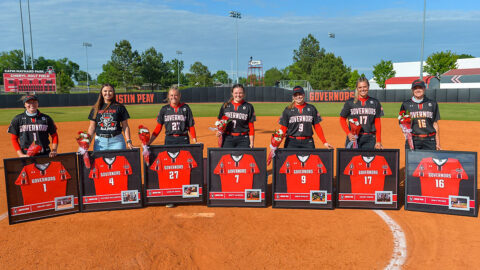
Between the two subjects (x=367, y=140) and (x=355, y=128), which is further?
(x=367, y=140)

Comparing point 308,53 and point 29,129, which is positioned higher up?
point 308,53

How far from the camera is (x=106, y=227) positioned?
5.18 m

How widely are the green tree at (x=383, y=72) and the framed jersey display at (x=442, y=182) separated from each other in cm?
7123

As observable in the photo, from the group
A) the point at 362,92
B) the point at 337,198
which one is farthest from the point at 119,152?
the point at 362,92

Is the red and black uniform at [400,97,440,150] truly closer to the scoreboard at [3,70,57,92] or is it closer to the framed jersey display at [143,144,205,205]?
the framed jersey display at [143,144,205,205]

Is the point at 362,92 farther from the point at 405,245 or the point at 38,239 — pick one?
the point at 38,239

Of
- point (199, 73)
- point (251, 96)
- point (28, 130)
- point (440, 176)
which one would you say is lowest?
point (440, 176)

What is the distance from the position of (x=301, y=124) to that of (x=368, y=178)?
153 cm

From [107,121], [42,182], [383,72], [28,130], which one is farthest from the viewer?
[383,72]

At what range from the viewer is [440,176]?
5602 millimetres

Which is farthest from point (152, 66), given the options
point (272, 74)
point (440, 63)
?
point (272, 74)

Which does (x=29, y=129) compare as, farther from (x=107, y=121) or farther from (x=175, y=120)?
(x=175, y=120)

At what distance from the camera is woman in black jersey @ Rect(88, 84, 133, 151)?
5.95 metres

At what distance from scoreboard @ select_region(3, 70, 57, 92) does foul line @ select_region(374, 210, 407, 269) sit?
143 feet
